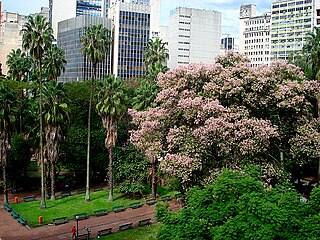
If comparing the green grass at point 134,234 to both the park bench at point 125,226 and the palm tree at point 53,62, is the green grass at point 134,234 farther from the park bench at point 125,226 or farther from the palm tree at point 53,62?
the palm tree at point 53,62

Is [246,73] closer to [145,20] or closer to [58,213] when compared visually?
[58,213]

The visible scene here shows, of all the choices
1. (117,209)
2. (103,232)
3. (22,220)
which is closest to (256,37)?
(117,209)

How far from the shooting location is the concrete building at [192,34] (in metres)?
112

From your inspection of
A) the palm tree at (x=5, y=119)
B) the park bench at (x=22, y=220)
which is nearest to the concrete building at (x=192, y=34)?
the palm tree at (x=5, y=119)

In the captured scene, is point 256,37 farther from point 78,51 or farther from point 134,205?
point 134,205

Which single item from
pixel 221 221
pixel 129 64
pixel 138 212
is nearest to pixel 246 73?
pixel 221 221

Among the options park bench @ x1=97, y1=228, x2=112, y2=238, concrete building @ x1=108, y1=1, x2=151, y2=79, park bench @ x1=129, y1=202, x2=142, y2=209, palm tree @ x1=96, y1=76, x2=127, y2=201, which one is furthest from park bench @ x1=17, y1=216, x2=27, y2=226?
concrete building @ x1=108, y1=1, x2=151, y2=79

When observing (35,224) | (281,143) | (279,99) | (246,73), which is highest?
(246,73)

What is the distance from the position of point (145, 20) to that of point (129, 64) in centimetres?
1141

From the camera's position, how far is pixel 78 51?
104 metres

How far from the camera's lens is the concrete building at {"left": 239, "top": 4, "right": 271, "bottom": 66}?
14475cm

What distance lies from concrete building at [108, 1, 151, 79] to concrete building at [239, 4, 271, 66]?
5218cm

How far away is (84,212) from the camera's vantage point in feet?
121

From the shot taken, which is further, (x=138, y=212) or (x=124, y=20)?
(x=124, y=20)
